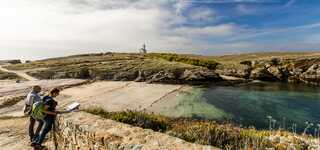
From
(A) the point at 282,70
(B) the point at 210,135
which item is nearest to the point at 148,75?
(A) the point at 282,70

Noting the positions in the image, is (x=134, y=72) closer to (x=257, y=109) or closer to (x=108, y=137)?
(x=257, y=109)

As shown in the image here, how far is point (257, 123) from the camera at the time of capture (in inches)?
932

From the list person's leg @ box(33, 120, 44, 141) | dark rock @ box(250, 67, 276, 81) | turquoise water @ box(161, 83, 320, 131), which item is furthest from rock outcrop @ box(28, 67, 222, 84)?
person's leg @ box(33, 120, 44, 141)

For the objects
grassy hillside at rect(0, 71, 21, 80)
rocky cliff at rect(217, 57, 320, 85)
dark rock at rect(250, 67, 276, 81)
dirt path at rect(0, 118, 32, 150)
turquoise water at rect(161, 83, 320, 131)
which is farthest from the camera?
dark rock at rect(250, 67, 276, 81)

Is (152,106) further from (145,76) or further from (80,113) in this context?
(145,76)

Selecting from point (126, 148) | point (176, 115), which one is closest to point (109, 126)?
point (126, 148)

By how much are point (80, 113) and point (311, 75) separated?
6197 cm

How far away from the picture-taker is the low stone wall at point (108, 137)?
646 centimetres

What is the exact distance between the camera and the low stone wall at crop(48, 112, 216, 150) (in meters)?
6.46

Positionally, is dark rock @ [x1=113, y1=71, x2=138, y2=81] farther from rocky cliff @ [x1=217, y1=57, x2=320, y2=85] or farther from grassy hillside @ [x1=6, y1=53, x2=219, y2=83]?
rocky cliff @ [x1=217, y1=57, x2=320, y2=85]

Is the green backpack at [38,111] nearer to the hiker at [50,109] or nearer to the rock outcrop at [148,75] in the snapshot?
the hiker at [50,109]

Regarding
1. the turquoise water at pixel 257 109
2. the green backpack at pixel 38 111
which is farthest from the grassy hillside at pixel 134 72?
the green backpack at pixel 38 111

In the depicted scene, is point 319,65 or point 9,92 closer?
point 9,92

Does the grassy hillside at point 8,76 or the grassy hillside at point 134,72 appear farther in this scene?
the grassy hillside at point 134,72
